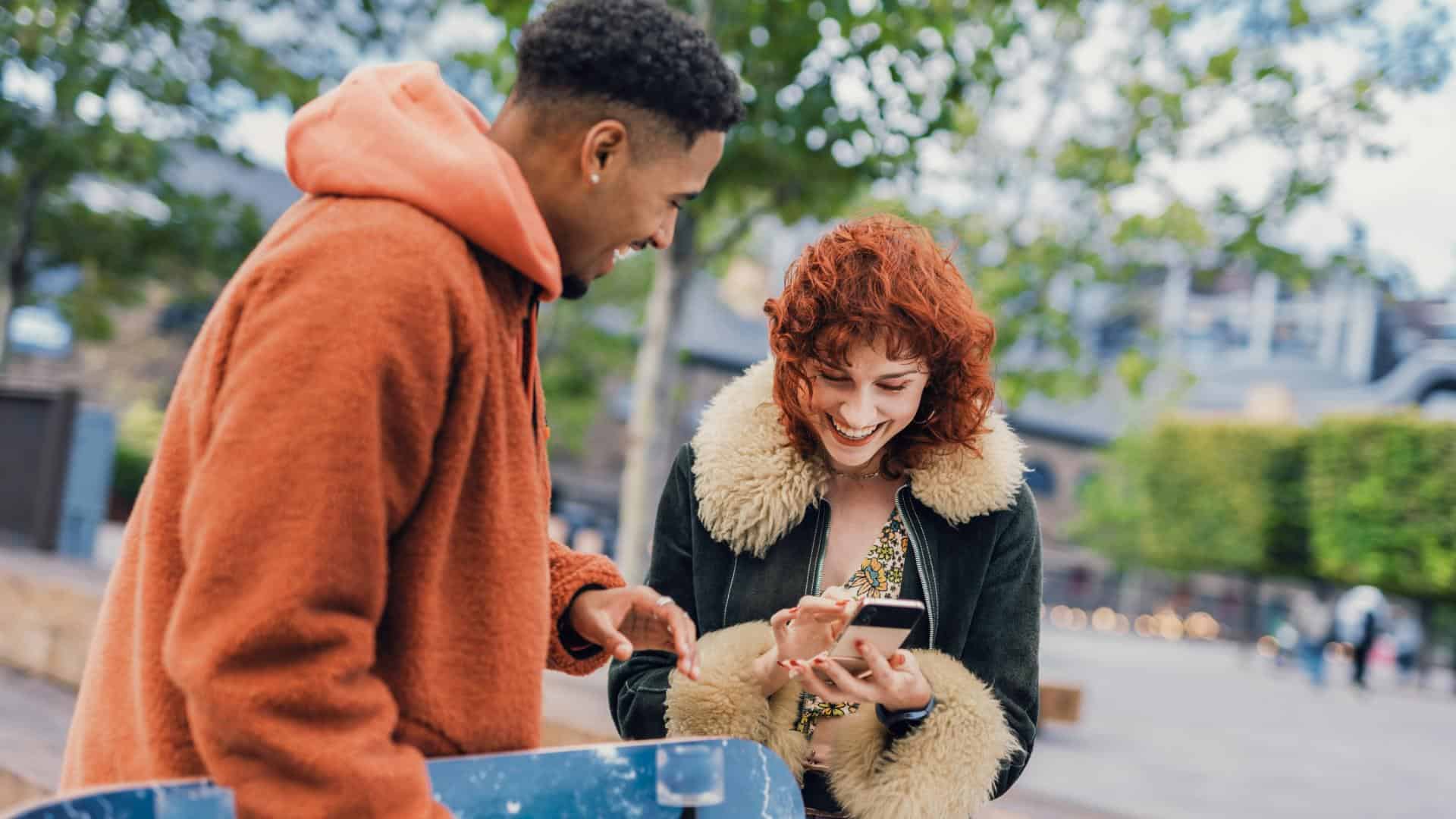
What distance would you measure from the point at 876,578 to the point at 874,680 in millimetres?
307

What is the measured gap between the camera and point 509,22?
21.1 feet

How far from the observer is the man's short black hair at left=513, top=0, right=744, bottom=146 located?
126cm

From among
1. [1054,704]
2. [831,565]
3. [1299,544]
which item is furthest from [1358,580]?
[831,565]

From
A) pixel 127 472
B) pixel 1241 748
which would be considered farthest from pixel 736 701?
pixel 127 472

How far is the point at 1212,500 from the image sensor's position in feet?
110

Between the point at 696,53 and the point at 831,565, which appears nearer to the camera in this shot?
the point at 696,53

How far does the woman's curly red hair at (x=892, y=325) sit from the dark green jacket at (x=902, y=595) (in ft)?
0.20

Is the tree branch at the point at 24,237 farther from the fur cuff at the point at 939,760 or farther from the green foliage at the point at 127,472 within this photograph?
the green foliage at the point at 127,472

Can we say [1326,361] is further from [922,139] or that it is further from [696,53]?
[696,53]

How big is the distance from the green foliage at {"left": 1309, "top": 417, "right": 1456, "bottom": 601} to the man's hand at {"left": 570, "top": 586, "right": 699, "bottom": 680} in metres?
28.6

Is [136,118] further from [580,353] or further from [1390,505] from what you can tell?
[1390,505]

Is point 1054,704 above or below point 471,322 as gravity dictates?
below

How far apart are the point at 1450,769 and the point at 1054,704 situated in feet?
19.4

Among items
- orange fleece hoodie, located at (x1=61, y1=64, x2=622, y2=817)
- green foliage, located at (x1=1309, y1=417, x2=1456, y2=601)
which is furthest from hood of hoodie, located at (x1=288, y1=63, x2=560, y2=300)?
green foliage, located at (x1=1309, y1=417, x2=1456, y2=601)
